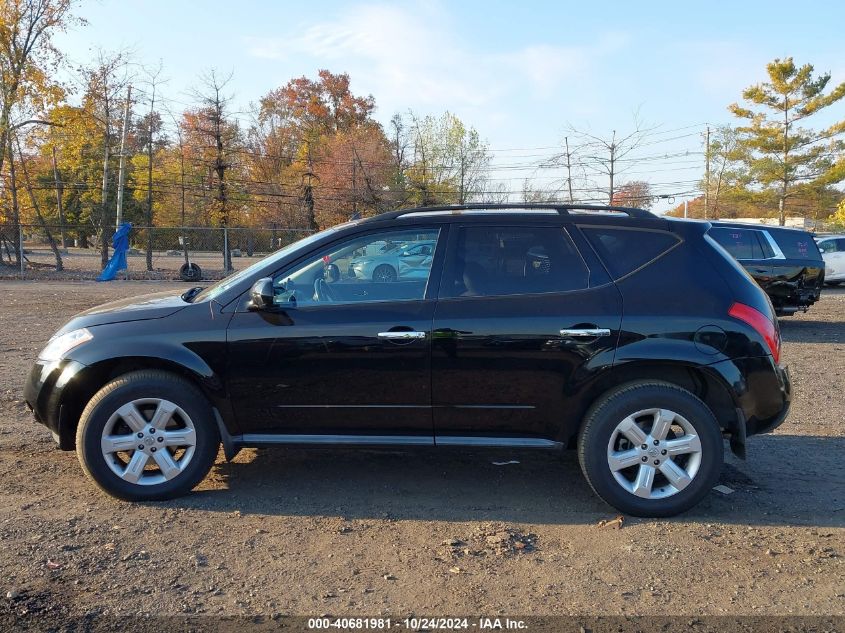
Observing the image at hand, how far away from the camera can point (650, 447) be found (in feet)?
13.3

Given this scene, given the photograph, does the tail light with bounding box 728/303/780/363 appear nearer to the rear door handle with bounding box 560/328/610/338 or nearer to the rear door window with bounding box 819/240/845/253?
the rear door handle with bounding box 560/328/610/338

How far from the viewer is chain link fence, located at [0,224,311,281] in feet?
82.9

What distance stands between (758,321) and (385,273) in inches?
91.5

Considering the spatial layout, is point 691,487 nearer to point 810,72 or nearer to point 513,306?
point 513,306

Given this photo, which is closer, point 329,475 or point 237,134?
→ point 329,475

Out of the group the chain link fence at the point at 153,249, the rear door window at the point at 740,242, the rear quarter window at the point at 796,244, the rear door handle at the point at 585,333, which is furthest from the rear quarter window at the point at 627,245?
the chain link fence at the point at 153,249

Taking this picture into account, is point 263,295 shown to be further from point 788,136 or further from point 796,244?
point 788,136

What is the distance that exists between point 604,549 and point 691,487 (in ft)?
2.43

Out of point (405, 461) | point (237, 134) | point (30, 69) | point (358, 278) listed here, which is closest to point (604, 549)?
point (405, 461)

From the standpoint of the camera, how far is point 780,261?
11352 mm

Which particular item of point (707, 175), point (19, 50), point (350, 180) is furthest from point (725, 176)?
point (19, 50)

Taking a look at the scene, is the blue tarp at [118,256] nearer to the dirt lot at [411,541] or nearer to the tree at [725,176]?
the dirt lot at [411,541]

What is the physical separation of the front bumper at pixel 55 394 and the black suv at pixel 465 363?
1 cm

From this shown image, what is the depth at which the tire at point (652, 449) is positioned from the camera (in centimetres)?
400
